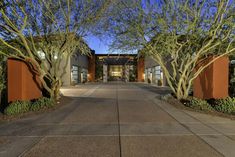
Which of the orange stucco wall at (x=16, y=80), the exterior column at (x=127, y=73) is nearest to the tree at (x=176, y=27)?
the orange stucco wall at (x=16, y=80)

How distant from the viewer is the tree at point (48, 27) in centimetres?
1251

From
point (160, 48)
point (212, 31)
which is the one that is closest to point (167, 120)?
point (212, 31)

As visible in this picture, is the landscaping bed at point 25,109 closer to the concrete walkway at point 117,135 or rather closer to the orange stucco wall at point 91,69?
the concrete walkway at point 117,135

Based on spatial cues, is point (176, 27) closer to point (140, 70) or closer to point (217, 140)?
point (217, 140)

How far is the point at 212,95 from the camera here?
14.2 metres

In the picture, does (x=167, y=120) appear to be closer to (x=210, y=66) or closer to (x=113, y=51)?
(x=210, y=66)

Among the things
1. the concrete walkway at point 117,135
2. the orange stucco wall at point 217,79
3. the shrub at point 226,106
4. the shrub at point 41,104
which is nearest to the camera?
the concrete walkway at point 117,135

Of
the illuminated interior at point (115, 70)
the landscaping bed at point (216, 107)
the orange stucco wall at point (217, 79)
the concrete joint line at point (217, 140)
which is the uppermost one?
the illuminated interior at point (115, 70)

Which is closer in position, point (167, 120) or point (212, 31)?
point (167, 120)

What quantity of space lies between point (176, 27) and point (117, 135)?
7.54 meters

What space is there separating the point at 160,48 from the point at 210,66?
9.64ft

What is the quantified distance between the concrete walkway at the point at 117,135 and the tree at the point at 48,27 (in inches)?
150

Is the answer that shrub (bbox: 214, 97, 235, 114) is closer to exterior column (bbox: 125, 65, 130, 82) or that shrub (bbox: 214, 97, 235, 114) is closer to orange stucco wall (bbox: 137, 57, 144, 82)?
orange stucco wall (bbox: 137, 57, 144, 82)

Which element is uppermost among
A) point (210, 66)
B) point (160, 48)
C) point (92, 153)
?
point (160, 48)
